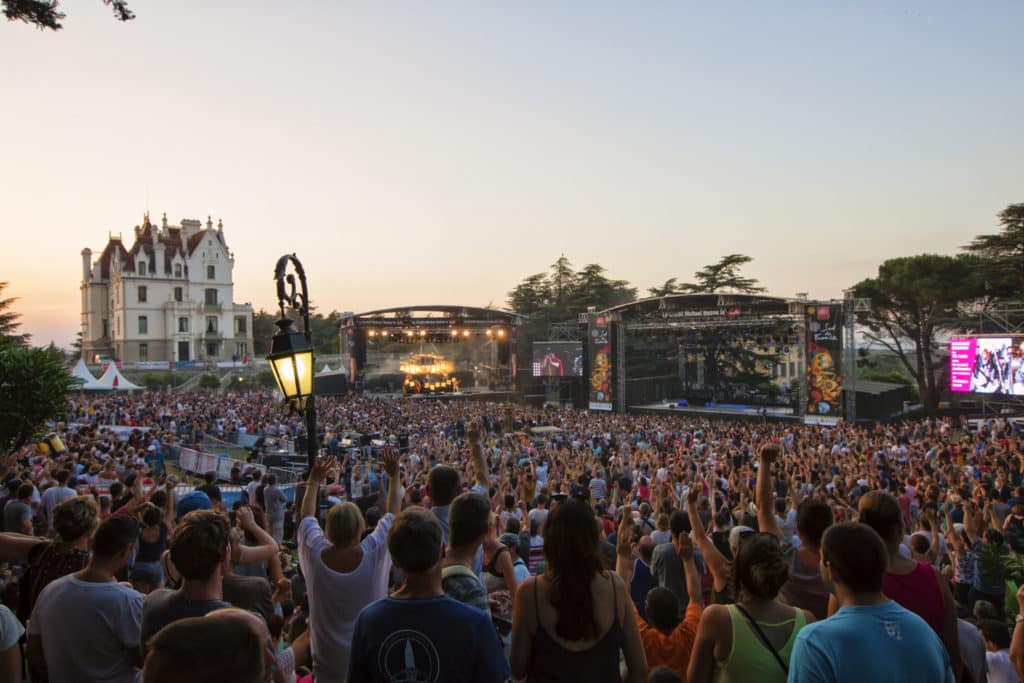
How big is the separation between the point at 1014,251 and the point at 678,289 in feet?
69.8

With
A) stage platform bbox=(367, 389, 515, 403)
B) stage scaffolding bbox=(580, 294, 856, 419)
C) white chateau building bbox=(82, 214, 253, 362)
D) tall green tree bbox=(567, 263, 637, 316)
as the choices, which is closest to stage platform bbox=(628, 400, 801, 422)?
stage scaffolding bbox=(580, 294, 856, 419)

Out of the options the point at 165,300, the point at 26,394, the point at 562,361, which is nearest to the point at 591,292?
the point at 562,361

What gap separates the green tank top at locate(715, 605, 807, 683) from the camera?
2.05 m

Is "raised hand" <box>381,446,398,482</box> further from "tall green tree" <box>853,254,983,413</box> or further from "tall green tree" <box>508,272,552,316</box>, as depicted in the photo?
"tall green tree" <box>508,272,552,316</box>

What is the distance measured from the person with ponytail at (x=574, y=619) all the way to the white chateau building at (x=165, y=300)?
54316mm

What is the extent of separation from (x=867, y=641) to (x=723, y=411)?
30651 mm

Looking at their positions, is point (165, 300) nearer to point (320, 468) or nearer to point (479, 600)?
point (320, 468)

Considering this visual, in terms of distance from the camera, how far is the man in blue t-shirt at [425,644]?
186 centimetres

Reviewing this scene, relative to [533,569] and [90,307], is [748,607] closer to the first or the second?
[533,569]

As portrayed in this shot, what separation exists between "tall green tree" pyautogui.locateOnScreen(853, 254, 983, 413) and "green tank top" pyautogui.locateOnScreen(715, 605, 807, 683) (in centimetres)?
3144

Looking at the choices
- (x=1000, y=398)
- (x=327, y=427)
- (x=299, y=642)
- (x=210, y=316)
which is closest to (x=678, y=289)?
(x=1000, y=398)

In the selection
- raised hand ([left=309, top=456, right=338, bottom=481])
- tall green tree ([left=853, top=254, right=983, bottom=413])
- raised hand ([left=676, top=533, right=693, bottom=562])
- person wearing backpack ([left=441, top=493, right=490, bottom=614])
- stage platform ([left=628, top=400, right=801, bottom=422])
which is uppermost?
tall green tree ([left=853, top=254, right=983, bottom=413])

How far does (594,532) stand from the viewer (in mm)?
2176

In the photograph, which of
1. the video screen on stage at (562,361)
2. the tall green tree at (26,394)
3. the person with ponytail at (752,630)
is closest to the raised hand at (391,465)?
the person with ponytail at (752,630)
